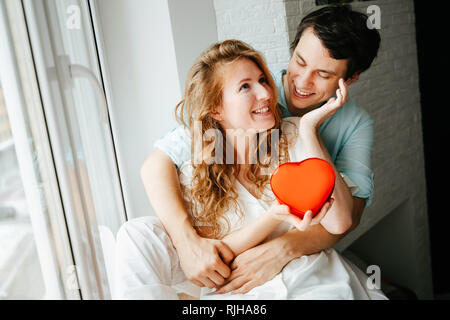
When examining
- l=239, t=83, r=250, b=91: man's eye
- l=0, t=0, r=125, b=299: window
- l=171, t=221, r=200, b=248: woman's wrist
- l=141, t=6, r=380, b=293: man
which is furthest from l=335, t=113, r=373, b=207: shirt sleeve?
l=0, t=0, r=125, b=299: window

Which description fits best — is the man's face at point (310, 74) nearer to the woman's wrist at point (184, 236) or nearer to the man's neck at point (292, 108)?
the man's neck at point (292, 108)

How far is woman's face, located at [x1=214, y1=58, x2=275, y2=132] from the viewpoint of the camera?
108 cm

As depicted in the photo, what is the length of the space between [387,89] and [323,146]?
523mm

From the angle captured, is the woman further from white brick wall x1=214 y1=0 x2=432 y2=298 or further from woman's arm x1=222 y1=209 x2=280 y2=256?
white brick wall x1=214 y1=0 x2=432 y2=298

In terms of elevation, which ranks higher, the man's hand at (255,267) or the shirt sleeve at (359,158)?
the shirt sleeve at (359,158)

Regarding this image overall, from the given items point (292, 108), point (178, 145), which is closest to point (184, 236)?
point (178, 145)

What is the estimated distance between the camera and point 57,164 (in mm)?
994

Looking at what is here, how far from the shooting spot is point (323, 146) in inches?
43.8

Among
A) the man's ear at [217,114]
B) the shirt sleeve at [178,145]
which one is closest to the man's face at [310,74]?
the man's ear at [217,114]

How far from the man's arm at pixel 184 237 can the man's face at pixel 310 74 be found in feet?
1.46

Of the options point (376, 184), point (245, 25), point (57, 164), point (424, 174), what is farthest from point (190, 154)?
point (424, 174)

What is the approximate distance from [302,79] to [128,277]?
773mm

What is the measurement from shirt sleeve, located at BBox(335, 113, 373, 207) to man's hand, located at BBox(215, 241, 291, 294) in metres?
0.32

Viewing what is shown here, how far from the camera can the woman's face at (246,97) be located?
42.3 inches
